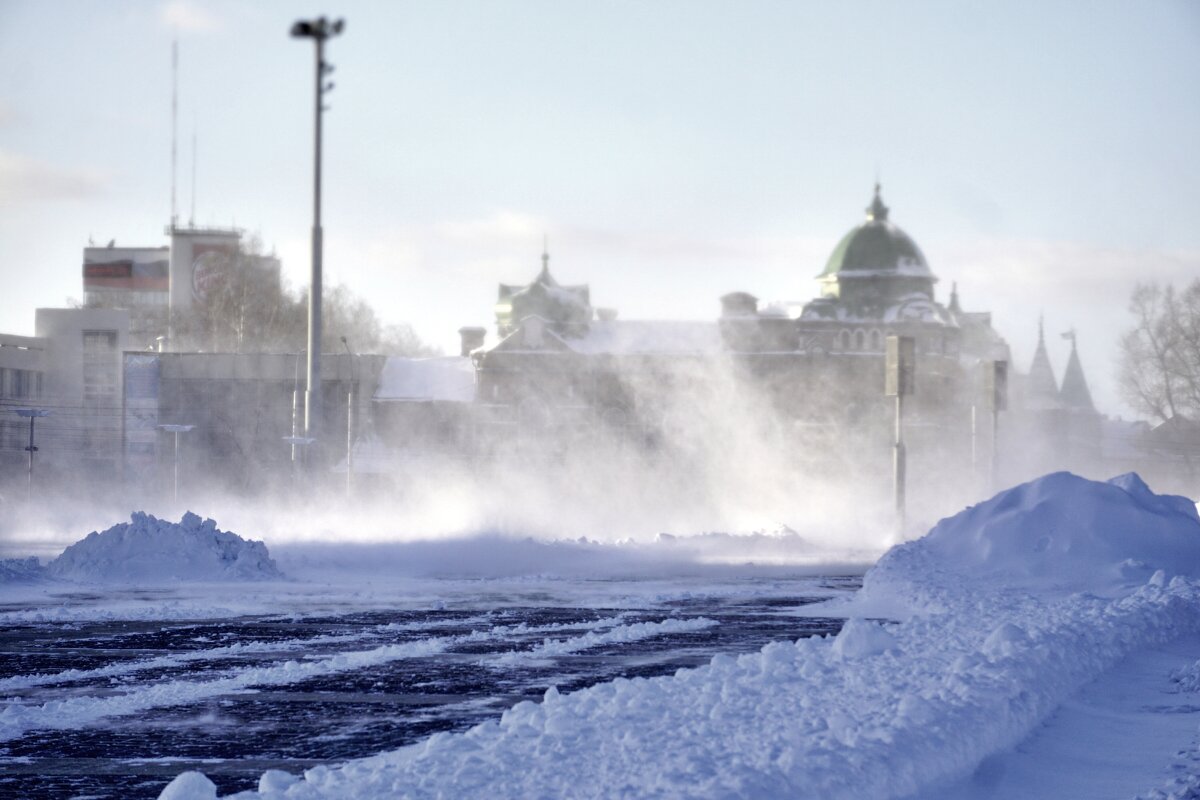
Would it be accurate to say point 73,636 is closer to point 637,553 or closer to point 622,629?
point 622,629

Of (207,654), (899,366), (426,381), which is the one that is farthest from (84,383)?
(207,654)

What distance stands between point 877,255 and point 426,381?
28.2 meters

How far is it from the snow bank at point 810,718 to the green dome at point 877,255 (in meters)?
73.1

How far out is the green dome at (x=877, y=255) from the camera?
89.7 meters

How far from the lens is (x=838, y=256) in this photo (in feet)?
301

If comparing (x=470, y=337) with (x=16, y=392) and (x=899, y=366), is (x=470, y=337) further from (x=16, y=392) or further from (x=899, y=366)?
(x=899, y=366)

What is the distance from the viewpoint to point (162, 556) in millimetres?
24188

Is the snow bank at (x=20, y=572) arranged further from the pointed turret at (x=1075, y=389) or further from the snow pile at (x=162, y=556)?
the pointed turret at (x=1075, y=389)

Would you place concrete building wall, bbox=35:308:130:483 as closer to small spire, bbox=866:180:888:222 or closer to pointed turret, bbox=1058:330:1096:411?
small spire, bbox=866:180:888:222

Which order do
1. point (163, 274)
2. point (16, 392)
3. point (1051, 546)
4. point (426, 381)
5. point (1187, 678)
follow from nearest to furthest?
point (1187, 678), point (1051, 546), point (16, 392), point (426, 381), point (163, 274)

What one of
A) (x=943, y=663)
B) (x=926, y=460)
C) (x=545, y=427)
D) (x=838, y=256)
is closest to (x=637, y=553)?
(x=943, y=663)

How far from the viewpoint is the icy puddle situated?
29.0 ft

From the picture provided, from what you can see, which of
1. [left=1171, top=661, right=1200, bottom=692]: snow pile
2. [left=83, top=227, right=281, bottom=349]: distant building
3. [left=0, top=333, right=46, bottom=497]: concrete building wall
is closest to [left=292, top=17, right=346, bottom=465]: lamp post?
[left=1171, top=661, right=1200, bottom=692]: snow pile

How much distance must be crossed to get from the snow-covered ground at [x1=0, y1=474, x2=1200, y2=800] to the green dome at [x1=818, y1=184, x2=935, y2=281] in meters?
69.1
